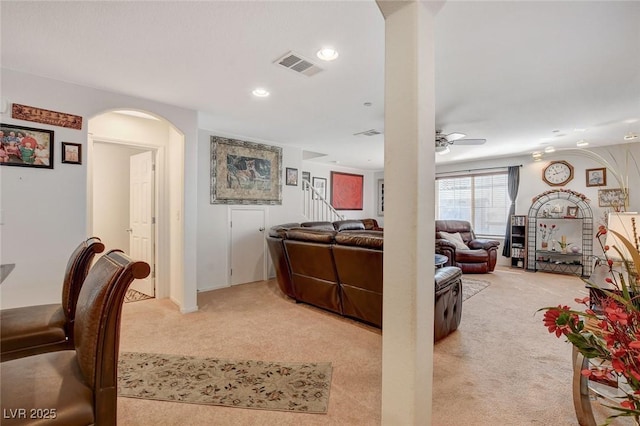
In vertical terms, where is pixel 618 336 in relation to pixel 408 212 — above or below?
below

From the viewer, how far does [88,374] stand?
1097 mm

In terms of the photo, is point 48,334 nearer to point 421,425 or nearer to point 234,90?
point 421,425

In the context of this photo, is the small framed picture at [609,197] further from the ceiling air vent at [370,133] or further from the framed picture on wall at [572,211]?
the ceiling air vent at [370,133]

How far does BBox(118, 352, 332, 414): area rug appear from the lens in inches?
77.0

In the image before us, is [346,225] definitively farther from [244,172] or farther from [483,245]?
[483,245]

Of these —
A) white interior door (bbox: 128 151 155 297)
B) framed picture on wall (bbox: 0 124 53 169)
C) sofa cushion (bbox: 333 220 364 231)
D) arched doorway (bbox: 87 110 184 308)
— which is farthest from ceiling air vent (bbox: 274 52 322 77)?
sofa cushion (bbox: 333 220 364 231)

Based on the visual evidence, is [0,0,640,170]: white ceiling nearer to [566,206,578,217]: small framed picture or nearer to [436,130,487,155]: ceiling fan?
[436,130,487,155]: ceiling fan

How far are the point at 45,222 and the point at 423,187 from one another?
10.6ft

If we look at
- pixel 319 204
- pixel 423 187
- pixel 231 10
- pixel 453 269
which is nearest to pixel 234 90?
pixel 231 10

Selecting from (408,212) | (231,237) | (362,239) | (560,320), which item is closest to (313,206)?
Result: (231,237)

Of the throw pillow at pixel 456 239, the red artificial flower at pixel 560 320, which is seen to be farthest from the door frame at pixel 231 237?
the red artificial flower at pixel 560 320

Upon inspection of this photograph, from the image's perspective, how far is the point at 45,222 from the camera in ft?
8.77

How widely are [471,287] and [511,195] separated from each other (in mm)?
2865

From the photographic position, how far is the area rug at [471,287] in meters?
4.45
